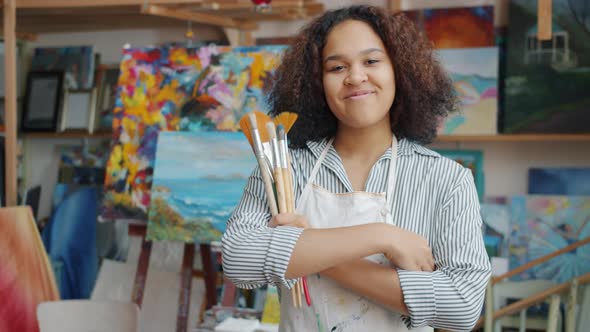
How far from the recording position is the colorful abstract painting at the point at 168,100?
9.35ft

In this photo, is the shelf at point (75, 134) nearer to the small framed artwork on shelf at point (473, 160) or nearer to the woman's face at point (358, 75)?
the small framed artwork on shelf at point (473, 160)

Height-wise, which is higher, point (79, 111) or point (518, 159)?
point (79, 111)

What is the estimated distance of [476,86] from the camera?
318cm

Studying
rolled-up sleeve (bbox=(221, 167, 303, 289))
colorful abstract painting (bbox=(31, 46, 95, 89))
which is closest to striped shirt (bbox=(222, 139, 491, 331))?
rolled-up sleeve (bbox=(221, 167, 303, 289))

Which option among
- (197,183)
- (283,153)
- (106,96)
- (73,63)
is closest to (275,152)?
(283,153)

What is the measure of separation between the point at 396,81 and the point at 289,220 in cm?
36

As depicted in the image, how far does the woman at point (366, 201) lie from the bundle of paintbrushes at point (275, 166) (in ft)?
0.11

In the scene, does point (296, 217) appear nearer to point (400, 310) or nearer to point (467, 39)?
point (400, 310)

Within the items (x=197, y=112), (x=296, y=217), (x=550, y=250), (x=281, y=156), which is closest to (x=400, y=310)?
(x=296, y=217)

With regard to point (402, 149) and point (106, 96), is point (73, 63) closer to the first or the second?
point (106, 96)

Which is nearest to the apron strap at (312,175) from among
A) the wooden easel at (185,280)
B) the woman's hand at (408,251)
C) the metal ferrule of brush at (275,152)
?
the metal ferrule of brush at (275,152)

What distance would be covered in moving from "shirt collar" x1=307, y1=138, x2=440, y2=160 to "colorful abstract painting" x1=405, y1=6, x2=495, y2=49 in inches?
79.7

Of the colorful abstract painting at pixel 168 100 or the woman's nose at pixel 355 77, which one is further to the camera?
the colorful abstract painting at pixel 168 100

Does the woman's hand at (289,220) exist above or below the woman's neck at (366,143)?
below
